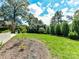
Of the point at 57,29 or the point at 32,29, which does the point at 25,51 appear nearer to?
the point at 57,29

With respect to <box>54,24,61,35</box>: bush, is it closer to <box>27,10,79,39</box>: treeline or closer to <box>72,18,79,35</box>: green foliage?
<box>27,10,79,39</box>: treeline

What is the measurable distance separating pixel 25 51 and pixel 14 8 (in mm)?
22968

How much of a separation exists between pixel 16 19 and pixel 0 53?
22967 millimetres

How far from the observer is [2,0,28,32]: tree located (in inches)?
1428

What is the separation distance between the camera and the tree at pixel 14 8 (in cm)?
3628

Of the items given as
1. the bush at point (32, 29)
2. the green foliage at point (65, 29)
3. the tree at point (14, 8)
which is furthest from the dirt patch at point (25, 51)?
the bush at point (32, 29)

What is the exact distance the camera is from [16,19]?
37.5 m

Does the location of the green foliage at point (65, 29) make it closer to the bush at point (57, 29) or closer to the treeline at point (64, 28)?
the treeline at point (64, 28)

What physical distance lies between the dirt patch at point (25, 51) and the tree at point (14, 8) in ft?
65.6

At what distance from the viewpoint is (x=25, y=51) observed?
14766 millimetres

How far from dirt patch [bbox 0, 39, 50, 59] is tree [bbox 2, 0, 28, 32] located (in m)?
20.0

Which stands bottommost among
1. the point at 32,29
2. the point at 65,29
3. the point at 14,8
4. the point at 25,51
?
the point at 25,51

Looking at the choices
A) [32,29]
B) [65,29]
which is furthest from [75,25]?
[32,29]

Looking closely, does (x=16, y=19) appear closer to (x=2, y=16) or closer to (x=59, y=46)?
(x=2, y=16)
